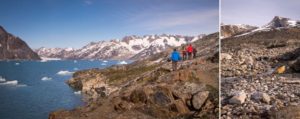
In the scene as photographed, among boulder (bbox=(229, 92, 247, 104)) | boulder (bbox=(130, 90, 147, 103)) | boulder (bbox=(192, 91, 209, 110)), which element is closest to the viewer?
boulder (bbox=(130, 90, 147, 103))

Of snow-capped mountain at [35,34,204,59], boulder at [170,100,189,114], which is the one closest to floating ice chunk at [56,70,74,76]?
snow-capped mountain at [35,34,204,59]

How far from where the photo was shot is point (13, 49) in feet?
13.5

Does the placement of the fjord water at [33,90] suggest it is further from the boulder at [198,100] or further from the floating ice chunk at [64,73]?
the boulder at [198,100]

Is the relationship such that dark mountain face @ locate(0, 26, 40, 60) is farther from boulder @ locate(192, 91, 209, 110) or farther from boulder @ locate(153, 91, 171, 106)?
boulder @ locate(192, 91, 209, 110)

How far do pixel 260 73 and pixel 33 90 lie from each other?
17.1 ft

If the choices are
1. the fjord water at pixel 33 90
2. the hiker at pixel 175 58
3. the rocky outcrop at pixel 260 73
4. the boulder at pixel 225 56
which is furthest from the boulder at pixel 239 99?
the fjord water at pixel 33 90

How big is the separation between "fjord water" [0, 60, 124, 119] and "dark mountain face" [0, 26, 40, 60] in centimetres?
6

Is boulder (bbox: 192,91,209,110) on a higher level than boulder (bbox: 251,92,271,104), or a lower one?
higher

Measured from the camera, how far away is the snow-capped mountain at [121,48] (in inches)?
172

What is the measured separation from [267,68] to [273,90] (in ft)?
4.21

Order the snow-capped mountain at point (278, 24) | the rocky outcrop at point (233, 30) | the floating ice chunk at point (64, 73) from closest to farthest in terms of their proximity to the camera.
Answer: the floating ice chunk at point (64, 73) < the snow-capped mountain at point (278, 24) < the rocky outcrop at point (233, 30)

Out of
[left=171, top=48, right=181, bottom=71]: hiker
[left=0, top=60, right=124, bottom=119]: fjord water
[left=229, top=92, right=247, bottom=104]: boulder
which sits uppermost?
[left=171, top=48, right=181, bottom=71]: hiker

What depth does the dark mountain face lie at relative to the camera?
13.4ft

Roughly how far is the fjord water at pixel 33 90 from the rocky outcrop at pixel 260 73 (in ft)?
10.3
